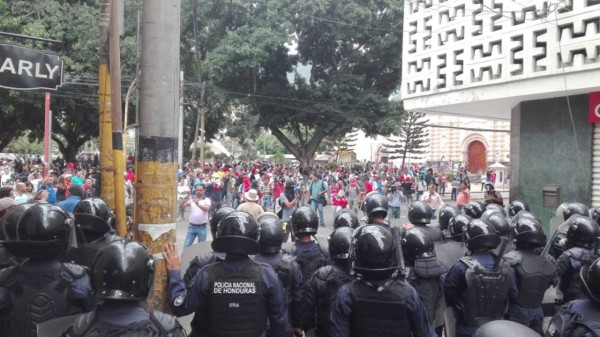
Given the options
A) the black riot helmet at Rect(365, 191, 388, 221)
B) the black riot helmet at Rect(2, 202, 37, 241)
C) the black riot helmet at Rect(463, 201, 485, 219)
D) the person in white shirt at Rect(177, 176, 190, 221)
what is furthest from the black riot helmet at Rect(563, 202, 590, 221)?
the person in white shirt at Rect(177, 176, 190, 221)

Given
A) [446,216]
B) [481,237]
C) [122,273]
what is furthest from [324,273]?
[446,216]

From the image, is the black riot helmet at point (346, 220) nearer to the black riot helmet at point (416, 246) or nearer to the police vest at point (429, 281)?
the black riot helmet at point (416, 246)

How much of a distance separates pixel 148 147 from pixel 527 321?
346 cm

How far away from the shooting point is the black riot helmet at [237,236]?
141 inches

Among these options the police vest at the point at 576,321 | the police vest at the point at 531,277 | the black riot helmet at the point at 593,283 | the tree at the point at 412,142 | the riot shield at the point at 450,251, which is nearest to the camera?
the police vest at the point at 576,321

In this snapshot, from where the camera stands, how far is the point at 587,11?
1017cm

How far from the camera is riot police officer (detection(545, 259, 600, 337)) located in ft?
9.30

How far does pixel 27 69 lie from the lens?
4.96 metres

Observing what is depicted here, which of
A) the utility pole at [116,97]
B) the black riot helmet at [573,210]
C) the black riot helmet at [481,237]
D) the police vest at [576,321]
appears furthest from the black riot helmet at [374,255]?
the black riot helmet at [573,210]

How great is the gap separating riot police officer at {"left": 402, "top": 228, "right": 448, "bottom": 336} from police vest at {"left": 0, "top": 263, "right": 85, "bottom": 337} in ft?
8.98

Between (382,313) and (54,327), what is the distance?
1827 mm

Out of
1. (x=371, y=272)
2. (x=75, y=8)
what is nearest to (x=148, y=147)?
(x=371, y=272)

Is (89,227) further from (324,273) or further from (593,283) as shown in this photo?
(593,283)

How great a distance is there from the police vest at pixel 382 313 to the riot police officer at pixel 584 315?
2.68ft
